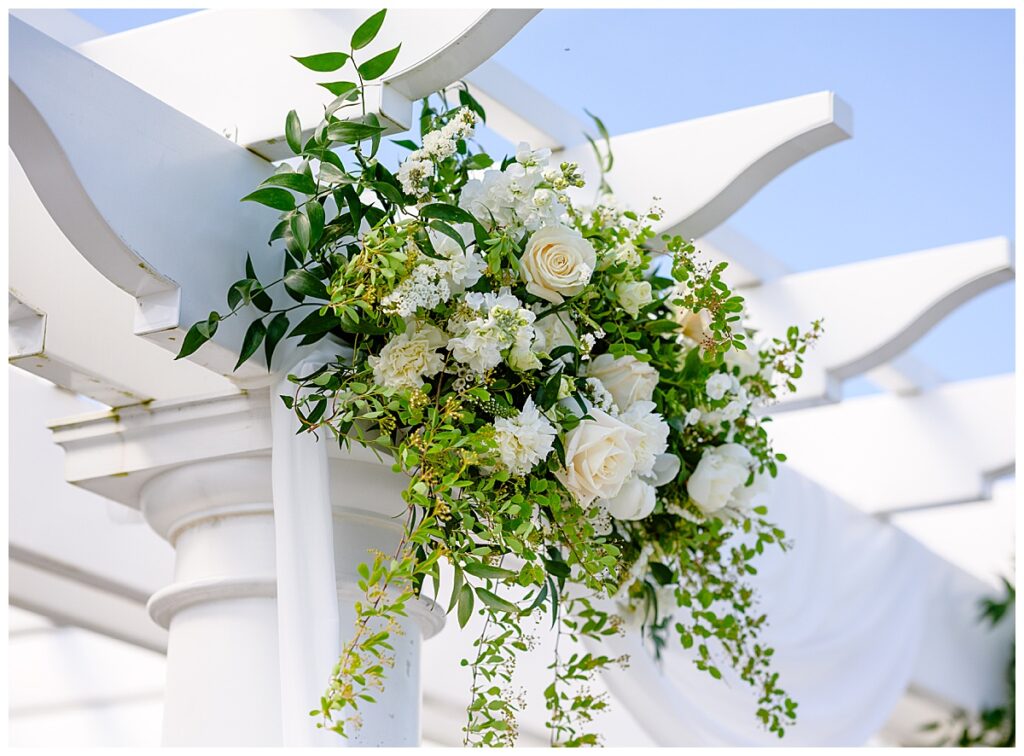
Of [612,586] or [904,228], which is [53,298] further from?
[904,228]

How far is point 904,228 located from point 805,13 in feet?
2.51

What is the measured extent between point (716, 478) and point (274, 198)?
570 millimetres

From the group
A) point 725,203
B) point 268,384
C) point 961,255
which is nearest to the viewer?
point 268,384

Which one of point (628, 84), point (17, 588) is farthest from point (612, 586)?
point (17, 588)

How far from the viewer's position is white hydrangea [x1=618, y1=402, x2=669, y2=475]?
128cm

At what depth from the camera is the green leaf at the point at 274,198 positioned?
47.7 inches

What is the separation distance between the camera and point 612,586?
4.07 feet

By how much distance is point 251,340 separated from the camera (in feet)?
4.22

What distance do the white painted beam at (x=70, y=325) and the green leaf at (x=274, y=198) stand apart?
1.06 feet

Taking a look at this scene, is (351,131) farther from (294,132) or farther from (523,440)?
(523,440)

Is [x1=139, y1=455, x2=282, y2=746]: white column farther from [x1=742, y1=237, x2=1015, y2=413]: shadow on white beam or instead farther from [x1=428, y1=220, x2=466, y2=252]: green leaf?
[x1=742, y1=237, x2=1015, y2=413]: shadow on white beam

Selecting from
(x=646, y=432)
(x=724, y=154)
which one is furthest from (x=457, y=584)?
(x=724, y=154)

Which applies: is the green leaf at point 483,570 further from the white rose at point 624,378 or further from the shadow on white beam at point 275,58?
the shadow on white beam at point 275,58

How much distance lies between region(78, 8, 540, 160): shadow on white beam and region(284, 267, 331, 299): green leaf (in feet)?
0.58
